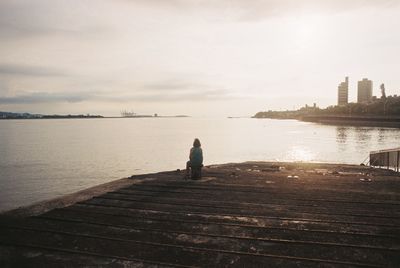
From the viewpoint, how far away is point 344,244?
665cm

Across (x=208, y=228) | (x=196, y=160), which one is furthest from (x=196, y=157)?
(x=208, y=228)

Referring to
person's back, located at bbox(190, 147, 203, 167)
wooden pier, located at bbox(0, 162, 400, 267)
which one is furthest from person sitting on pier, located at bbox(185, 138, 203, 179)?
wooden pier, located at bbox(0, 162, 400, 267)

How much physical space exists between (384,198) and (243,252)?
673 cm

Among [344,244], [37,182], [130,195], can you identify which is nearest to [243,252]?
[344,244]

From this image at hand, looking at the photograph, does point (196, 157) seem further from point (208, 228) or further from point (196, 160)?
point (208, 228)

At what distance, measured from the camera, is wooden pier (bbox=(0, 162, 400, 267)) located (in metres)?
6.04

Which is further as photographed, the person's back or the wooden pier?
the person's back

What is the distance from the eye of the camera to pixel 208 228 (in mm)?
7684

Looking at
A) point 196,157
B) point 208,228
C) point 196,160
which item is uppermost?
point 196,157

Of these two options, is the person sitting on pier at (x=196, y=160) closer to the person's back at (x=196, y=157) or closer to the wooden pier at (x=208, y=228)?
the person's back at (x=196, y=157)

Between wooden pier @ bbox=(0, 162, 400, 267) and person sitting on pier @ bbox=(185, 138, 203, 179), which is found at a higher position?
person sitting on pier @ bbox=(185, 138, 203, 179)

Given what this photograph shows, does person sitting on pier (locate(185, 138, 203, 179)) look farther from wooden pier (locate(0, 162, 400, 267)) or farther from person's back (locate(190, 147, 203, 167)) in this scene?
wooden pier (locate(0, 162, 400, 267))

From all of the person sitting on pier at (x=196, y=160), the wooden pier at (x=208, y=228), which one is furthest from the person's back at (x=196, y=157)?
the wooden pier at (x=208, y=228)

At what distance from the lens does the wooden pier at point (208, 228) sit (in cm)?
604
